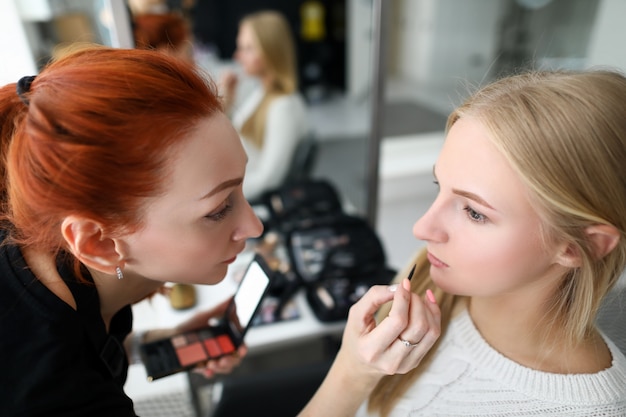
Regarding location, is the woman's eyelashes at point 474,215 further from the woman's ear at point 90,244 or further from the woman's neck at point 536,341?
the woman's ear at point 90,244

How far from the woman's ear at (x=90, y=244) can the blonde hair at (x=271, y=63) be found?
57.4 inches

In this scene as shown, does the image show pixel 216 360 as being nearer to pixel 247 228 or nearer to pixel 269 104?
pixel 247 228

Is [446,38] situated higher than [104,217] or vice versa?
[104,217]

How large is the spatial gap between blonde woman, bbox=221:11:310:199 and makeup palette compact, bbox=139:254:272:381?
1.00 meters

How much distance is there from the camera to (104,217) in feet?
1.83

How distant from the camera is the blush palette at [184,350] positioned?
86cm

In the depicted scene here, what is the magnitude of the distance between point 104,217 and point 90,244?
→ 0.05m

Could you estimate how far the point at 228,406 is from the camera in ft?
3.18

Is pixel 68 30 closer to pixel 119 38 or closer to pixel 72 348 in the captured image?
pixel 119 38

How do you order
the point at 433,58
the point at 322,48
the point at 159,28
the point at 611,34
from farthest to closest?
the point at 322,48 → the point at 433,58 → the point at 159,28 → the point at 611,34

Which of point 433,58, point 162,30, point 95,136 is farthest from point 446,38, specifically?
point 95,136

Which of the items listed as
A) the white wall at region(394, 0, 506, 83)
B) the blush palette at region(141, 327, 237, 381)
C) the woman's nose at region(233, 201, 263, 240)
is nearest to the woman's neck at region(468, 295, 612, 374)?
the woman's nose at region(233, 201, 263, 240)

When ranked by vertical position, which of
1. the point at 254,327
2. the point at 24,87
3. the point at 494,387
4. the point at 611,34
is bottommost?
the point at 254,327

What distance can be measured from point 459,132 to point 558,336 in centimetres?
35
